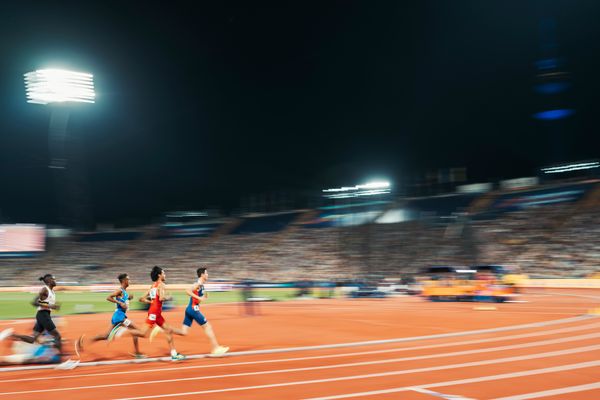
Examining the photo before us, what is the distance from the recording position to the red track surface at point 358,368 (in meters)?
7.03

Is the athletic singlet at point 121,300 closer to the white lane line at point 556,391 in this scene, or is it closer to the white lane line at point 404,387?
the white lane line at point 404,387

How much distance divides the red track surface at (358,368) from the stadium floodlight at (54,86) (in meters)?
36.5

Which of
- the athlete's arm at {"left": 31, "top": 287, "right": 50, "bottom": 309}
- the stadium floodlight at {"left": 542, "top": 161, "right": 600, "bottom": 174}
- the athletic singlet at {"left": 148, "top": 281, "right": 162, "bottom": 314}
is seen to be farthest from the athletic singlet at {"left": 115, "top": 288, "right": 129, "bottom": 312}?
the stadium floodlight at {"left": 542, "top": 161, "right": 600, "bottom": 174}

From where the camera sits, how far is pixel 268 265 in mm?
47656

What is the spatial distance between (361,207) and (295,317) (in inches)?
1460

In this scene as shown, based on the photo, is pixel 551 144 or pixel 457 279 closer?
pixel 457 279

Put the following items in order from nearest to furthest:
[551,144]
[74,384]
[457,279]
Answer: [74,384] → [457,279] → [551,144]

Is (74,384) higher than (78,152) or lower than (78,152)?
lower

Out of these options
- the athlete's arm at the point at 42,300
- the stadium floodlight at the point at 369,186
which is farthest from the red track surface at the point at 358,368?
the stadium floodlight at the point at 369,186

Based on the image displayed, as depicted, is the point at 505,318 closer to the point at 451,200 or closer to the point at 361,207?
the point at 451,200

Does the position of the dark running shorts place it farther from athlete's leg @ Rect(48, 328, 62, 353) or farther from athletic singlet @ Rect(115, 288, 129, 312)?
athletic singlet @ Rect(115, 288, 129, 312)

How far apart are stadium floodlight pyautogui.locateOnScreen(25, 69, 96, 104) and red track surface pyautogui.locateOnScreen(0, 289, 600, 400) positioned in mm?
36535

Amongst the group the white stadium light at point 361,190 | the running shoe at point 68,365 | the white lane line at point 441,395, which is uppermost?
the white stadium light at point 361,190

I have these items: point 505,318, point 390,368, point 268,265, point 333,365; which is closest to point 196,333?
point 333,365
